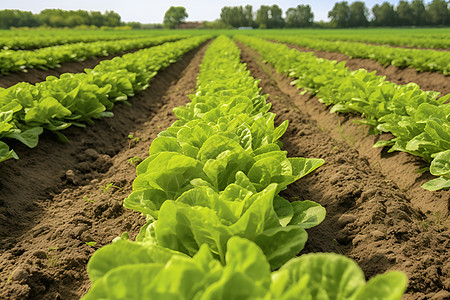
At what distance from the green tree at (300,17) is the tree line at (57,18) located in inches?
2040

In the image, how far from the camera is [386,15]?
303ft

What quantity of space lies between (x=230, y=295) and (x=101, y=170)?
4.15 metres

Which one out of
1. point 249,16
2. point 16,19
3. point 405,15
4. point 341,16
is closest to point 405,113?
point 16,19

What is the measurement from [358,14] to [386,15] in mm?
8923

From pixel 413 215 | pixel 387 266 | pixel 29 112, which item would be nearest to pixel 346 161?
pixel 413 215

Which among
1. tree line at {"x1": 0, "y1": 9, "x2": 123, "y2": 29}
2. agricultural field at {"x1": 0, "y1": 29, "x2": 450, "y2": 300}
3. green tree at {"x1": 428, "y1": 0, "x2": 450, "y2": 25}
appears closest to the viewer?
agricultural field at {"x1": 0, "y1": 29, "x2": 450, "y2": 300}

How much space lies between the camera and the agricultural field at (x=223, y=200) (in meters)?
1.19

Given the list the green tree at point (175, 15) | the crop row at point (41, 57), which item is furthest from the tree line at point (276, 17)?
the crop row at point (41, 57)

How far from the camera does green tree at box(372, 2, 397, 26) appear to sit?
92000mm

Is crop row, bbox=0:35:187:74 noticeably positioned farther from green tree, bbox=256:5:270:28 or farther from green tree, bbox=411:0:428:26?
green tree, bbox=256:5:270:28

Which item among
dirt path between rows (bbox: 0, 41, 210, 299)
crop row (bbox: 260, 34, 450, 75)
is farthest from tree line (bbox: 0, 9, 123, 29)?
Answer: dirt path between rows (bbox: 0, 41, 210, 299)

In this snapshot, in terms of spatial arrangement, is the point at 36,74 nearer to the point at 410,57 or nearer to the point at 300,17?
the point at 410,57

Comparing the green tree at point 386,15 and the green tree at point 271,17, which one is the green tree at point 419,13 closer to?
the green tree at point 386,15

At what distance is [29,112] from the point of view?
4.69 m
